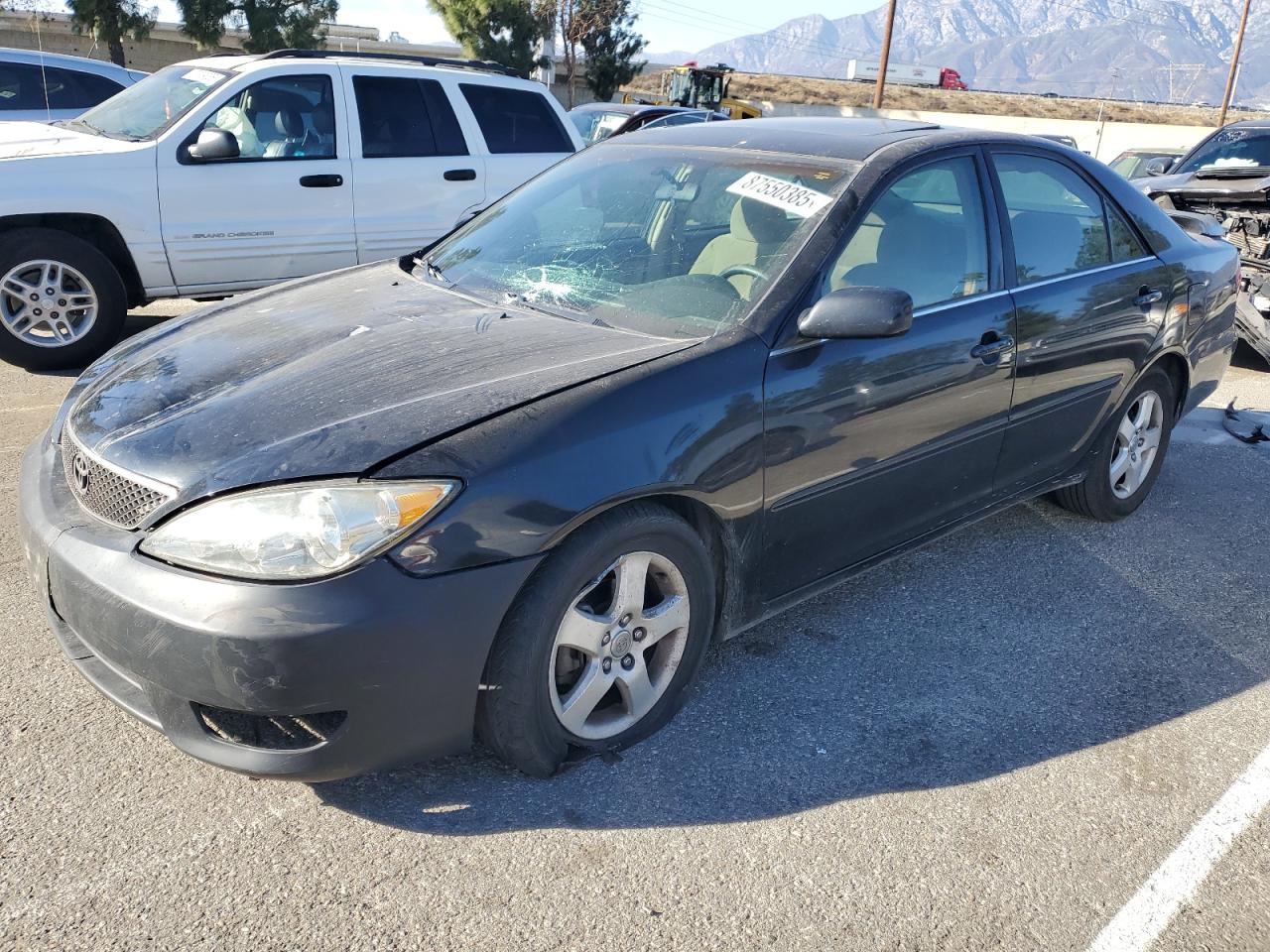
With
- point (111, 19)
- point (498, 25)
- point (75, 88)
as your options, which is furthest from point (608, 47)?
point (75, 88)

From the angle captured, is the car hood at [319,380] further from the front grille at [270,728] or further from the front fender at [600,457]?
the front grille at [270,728]

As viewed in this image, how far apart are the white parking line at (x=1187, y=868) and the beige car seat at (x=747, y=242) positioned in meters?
1.88

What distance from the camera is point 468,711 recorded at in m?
2.49

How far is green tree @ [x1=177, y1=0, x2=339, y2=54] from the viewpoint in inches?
970

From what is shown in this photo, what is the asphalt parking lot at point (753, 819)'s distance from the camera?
2.30 meters

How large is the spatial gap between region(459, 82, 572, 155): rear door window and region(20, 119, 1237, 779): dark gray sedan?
3.77 m

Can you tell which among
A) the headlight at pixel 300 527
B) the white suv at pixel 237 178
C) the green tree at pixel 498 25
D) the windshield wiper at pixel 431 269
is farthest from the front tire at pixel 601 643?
the green tree at pixel 498 25

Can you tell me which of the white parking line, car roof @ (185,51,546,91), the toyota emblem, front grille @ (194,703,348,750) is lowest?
the white parking line

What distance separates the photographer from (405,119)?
23.9ft

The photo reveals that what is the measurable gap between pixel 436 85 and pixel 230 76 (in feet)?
4.47

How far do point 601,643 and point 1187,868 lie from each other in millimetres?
1532

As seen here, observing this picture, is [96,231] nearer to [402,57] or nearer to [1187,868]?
[402,57]

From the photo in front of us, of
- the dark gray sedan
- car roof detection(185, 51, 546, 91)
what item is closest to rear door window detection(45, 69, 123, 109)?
car roof detection(185, 51, 546, 91)

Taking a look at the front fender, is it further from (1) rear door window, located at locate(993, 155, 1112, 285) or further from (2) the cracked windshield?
(1) rear door window, located at locate(993, 155, 1112, 285)
